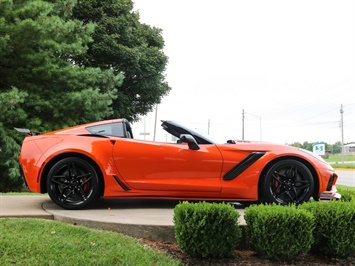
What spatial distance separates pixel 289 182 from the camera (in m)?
4.86

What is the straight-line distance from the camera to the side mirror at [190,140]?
4.64 metres

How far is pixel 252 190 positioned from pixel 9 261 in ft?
9.40

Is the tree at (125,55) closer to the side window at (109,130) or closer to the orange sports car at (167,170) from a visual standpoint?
the side window at (109,130)

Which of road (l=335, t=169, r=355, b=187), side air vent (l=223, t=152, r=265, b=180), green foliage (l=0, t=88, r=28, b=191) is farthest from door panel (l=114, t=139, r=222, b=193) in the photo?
road (l=335, t=169, r=355, b=187)

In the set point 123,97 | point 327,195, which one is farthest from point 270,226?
point 123,97

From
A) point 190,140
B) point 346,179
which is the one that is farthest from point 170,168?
point 346,179

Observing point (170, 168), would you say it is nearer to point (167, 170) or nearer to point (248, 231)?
point (167, 170)

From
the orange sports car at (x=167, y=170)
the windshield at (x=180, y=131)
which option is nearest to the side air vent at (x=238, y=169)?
the orange sports car at (x=167, y=170)

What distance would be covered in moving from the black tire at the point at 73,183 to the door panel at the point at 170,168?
40cm

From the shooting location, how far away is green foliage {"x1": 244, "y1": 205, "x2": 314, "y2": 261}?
3672 millimetres

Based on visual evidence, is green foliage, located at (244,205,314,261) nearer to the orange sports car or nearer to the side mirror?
the orange sports car

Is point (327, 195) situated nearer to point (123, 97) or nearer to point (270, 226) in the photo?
point (270, 226)

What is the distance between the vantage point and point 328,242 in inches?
155

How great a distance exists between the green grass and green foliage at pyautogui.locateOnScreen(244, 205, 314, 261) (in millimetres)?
871
